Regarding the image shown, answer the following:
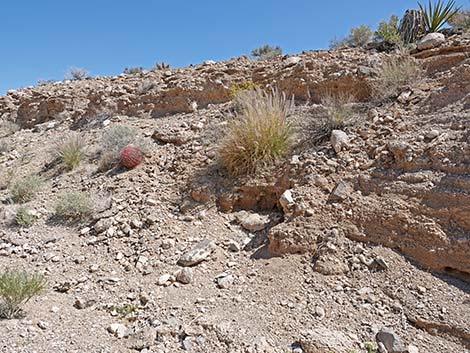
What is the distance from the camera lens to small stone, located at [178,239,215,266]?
3.27 meters

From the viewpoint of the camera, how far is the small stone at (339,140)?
380cm

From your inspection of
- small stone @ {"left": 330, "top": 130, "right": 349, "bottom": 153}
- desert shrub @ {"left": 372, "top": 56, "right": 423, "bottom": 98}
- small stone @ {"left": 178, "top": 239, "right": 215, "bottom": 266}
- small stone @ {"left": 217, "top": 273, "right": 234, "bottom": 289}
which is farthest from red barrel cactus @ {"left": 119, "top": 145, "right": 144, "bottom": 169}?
desert shrub @ {"left": 372, "top": 56, "right": 423, "bottom": 98}

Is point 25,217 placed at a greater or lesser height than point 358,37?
lesser

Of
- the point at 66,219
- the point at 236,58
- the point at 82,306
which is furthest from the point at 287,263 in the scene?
the point at 236,58

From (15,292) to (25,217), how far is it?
1830 millimetres

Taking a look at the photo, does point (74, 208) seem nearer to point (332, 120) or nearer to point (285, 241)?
point (285, 241)

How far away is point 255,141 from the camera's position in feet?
13.3

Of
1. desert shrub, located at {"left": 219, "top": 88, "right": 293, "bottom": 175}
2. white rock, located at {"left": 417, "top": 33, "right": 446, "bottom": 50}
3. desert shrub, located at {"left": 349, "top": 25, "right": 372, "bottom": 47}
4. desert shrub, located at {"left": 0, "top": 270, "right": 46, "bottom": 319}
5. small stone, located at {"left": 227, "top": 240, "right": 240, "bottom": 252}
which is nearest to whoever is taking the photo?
desert shrub, located at {"left": 0, "top": 270, "right": 46, "bottom": 319}

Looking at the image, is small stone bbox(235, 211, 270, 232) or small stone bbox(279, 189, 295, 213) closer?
small stone bbox(279, 189, 295, 213)

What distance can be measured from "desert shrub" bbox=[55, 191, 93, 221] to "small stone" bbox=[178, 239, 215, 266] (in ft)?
5.33

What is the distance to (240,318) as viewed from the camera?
264 cm

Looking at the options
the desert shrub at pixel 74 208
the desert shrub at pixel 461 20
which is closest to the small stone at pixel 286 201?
the desert shrub at pixel 74 208

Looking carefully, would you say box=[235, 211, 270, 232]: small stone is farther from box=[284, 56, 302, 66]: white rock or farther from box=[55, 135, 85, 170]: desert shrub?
box=[284, 56, 302, 66]: white rock

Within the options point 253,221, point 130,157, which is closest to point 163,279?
point 253,221
